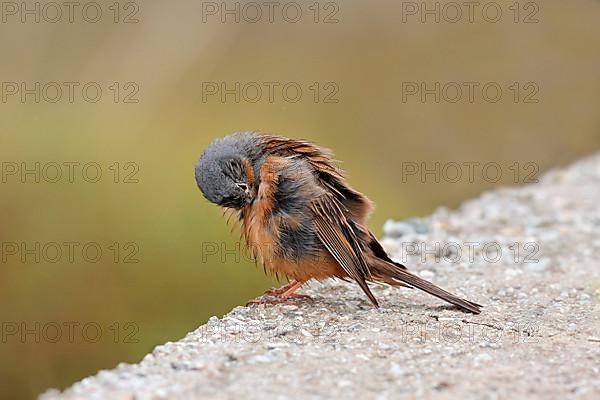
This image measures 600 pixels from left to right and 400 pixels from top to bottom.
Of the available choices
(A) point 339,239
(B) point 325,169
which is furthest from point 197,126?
(A) point 339,239

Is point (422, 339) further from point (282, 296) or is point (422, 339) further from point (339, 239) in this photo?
point (282, 296)

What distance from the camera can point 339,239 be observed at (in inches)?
202

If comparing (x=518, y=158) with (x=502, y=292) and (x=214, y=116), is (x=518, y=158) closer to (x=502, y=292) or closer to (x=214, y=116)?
(x=214, y=116)

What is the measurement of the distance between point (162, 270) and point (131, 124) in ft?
6.42

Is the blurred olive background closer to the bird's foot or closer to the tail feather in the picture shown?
the bird's foot

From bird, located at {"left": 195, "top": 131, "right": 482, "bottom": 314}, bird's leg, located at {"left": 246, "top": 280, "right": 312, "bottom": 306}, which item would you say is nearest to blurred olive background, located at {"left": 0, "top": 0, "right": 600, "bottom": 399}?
bird's leg, located at {"left": 246, "top": 280, "right": 312, "bottom": 306}

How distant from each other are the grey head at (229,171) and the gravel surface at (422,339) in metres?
0.69

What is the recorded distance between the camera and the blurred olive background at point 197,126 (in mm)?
6672

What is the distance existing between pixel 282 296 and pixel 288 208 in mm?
586

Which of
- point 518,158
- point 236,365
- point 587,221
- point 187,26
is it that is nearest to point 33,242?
point 236,365

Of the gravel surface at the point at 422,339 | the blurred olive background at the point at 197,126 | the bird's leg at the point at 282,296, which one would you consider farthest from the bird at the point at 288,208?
the blurred olive background at the point at 197,126

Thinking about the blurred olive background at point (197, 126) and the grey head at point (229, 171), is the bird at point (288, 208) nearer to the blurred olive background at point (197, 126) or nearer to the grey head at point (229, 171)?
the grey head at point (229, 171)

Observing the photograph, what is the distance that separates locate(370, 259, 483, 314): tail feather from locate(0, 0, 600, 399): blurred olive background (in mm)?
1608

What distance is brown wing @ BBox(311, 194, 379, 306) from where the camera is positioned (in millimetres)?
5102
